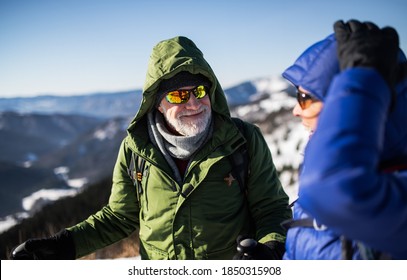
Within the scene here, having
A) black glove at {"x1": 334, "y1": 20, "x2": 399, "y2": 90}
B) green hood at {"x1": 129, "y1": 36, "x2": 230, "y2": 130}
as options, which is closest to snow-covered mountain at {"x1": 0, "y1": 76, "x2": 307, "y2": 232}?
green hood at {"x1": 129, "y1": 36, "x2": 230, "y2": 130}

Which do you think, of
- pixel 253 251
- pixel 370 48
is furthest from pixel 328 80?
pixel 253 251

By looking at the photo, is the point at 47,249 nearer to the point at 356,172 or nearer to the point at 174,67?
the point at 174,67

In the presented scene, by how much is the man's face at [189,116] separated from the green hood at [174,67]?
0.10 meters

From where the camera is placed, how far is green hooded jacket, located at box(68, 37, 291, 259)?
1.86 metres

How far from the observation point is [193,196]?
187 centimetres

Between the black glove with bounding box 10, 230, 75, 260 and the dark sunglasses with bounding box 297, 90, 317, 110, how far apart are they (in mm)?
1346

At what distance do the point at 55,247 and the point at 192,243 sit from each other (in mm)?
649

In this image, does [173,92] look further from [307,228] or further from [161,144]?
[307,228]

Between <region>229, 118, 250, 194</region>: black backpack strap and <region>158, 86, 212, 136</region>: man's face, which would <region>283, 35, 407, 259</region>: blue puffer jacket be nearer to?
<region>229, 118, 250, 194</region>: black backpack strap

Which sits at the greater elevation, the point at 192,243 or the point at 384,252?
the point at 384,252

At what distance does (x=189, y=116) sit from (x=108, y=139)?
82.2 metres

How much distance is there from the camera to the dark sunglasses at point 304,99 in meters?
1.14

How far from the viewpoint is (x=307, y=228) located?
1167mm
